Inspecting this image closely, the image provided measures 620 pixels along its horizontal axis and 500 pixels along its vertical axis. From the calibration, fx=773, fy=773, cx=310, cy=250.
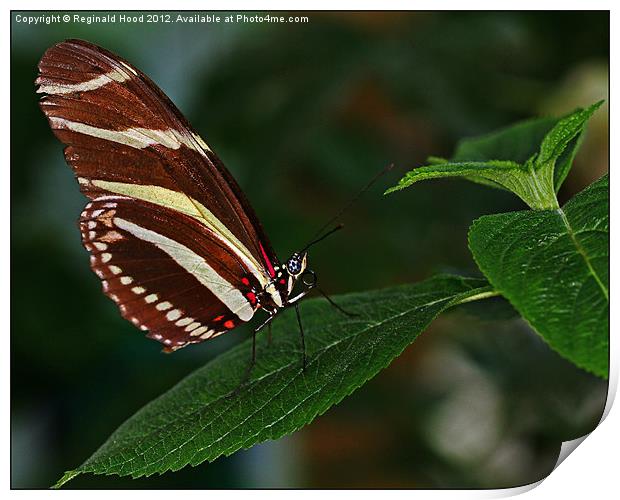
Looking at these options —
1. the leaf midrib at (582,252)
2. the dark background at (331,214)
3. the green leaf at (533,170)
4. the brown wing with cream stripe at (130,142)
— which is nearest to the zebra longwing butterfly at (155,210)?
the brown wing with cream stripe at (130,142)

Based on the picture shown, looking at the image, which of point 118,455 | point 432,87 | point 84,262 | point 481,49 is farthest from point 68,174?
point 118,455

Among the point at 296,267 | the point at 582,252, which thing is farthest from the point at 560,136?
the point at 296,267

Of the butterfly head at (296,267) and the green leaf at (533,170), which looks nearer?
the green leaf at (533,170)

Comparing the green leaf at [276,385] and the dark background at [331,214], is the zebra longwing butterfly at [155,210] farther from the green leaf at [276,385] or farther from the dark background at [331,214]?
the dark background at [331,214]

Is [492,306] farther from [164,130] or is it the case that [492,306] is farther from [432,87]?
[432,87]

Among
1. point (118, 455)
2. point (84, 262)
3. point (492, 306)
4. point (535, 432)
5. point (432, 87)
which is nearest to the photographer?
point (118, 455)

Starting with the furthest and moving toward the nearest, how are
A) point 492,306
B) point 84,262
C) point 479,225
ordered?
point 84,262 → point 492,306 → point 479,225

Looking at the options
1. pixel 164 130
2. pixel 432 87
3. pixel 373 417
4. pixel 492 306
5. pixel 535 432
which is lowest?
pixel 535 432
